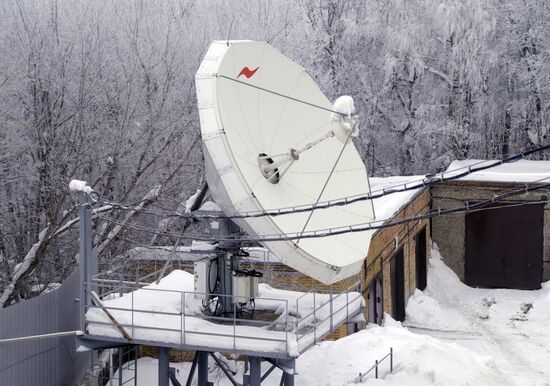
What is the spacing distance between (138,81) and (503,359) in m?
14.5

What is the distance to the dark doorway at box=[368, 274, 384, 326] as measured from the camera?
20434 mm

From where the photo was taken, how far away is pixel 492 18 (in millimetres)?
33594

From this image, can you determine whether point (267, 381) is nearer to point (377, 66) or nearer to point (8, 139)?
point (8, 139)

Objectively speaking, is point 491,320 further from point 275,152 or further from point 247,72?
point 247,72

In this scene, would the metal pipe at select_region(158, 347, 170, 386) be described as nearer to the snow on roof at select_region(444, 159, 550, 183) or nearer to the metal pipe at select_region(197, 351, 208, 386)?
the metal pipe at select_region(197, 351, 208, 386)

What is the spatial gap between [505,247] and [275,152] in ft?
59.4

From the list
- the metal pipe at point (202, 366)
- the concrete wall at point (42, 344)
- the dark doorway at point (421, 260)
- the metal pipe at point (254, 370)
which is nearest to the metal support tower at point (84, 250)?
the concrete wall at point (42, 344)

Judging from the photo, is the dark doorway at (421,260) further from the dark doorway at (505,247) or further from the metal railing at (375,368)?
the metal railing at (375,368)

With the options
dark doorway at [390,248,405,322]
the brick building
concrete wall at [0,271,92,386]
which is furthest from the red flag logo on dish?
the brick building

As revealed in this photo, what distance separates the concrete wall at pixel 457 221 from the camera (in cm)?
2784

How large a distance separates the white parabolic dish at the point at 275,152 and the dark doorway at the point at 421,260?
44.6ft

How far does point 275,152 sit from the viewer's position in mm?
12734

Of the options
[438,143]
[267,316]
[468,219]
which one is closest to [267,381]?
[267,316]

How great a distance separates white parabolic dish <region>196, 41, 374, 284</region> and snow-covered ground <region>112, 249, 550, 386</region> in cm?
355
